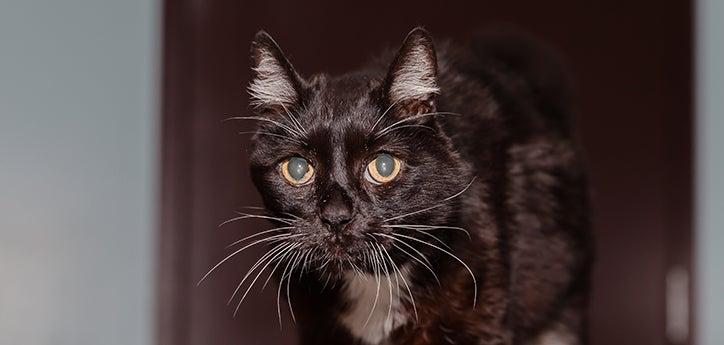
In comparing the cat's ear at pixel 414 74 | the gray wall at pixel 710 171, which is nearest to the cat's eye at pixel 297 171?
the cat's ear at pixel 414 74

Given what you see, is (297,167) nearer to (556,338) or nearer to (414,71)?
(414,71)

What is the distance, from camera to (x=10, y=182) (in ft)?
5.16

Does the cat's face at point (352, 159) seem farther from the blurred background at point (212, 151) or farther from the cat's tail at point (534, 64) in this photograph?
the cat's tail at point (534, 64)

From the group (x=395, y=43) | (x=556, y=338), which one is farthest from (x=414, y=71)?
(x=556, y=338)

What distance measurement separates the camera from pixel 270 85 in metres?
0.86

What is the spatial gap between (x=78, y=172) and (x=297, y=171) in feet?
2.97

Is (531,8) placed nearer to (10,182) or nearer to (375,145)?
(375,145)

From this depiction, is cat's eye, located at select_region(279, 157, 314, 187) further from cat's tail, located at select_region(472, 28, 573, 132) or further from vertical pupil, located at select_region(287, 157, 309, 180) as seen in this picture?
cat's tail, located at select_region(472, 28, 573, 132)

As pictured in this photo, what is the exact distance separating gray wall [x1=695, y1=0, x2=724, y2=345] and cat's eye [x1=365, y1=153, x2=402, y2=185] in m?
1.37

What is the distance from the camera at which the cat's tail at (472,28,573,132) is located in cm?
142

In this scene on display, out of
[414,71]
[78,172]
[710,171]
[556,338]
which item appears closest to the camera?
[414,71]

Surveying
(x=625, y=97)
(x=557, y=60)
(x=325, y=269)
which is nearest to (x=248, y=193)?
(x=325, y=269)

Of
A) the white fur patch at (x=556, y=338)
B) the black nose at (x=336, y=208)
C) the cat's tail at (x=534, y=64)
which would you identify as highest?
the cat's tail at (x=534, y=64)

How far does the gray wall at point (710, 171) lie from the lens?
2.03 meters
